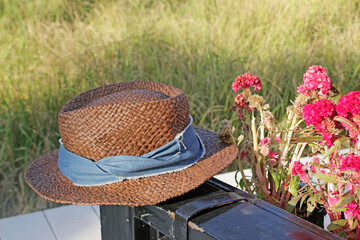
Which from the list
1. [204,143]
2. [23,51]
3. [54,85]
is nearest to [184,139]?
[204,143]

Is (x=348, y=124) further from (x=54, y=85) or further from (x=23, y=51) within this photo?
(x=23, y=51)

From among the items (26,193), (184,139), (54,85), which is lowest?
(26,193)

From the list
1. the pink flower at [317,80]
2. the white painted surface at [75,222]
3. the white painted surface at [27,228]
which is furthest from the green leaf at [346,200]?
the white painted surface at [27,228]

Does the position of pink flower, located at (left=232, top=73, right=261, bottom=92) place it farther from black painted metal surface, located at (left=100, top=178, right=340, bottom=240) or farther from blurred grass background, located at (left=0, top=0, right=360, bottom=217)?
blurred grass background, located at (left=0, top=0, right=360, bottom=217)

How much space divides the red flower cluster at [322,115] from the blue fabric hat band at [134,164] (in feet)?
1.32

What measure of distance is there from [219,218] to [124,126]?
41cm

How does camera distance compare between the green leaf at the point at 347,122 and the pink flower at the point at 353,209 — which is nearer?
the green leaf at the point at 347,122

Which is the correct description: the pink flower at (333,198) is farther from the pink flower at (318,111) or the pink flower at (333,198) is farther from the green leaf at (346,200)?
the pink flower at (318,111)

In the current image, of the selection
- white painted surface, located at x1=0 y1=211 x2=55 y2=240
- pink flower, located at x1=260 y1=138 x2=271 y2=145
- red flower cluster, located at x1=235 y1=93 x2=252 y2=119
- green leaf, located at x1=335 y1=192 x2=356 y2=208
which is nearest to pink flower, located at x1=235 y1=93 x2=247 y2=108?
red flower cluster, located at x1=235 y1=93 x2=252 y2=119

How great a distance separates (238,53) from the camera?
13.9ft

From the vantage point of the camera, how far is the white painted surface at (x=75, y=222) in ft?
7.64

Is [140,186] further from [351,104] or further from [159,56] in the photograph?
[159,56]

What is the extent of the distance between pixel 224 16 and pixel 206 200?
11.9ft

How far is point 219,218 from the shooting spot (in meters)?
1.35
